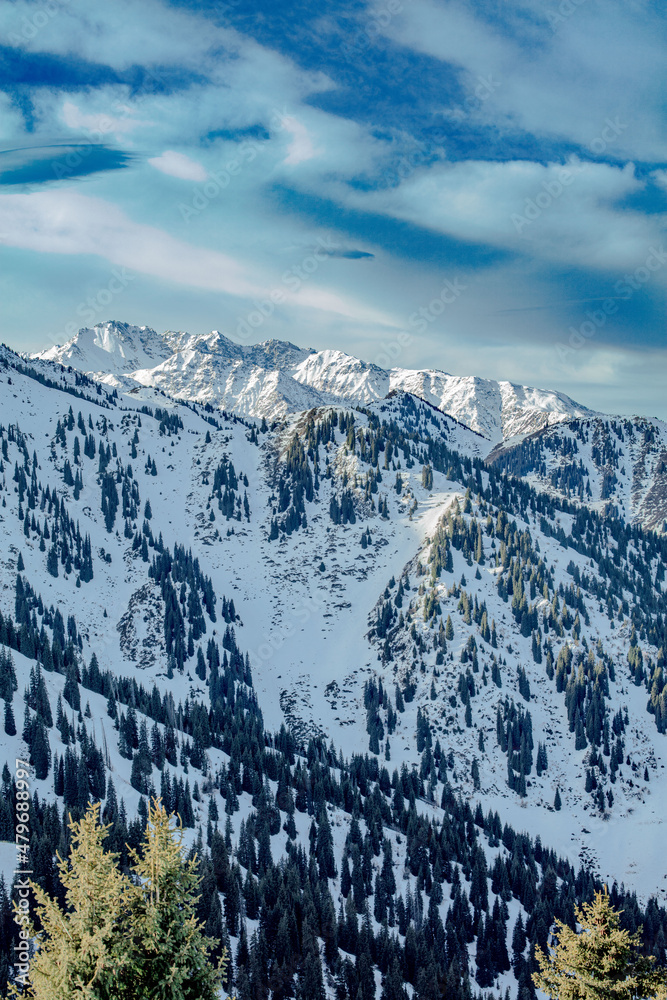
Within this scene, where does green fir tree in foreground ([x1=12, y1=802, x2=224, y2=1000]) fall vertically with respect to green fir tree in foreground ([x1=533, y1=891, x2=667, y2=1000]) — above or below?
above

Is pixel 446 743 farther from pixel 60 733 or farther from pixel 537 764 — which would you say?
pixel 60 733

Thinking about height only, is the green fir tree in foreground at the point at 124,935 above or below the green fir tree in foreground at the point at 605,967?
above

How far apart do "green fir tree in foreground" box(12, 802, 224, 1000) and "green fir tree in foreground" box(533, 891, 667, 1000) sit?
55.7 ft

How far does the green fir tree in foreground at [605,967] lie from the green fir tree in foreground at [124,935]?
1698 cm

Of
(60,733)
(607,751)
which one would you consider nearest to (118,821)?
(60,733)

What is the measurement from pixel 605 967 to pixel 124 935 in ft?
69.8

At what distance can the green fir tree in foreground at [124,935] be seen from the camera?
21156mm

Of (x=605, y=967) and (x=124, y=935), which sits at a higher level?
(x=124, y=935)

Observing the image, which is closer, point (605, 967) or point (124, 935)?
point (124, 935)

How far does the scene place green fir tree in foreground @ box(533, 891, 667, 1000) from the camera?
29266mm

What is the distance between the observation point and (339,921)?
12006 centimetres

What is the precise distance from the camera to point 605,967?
29.7m

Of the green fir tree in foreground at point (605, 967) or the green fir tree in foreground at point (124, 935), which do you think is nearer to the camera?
the green fir tree in foreground at point (124, 935)

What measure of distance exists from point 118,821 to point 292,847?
3885 cm
